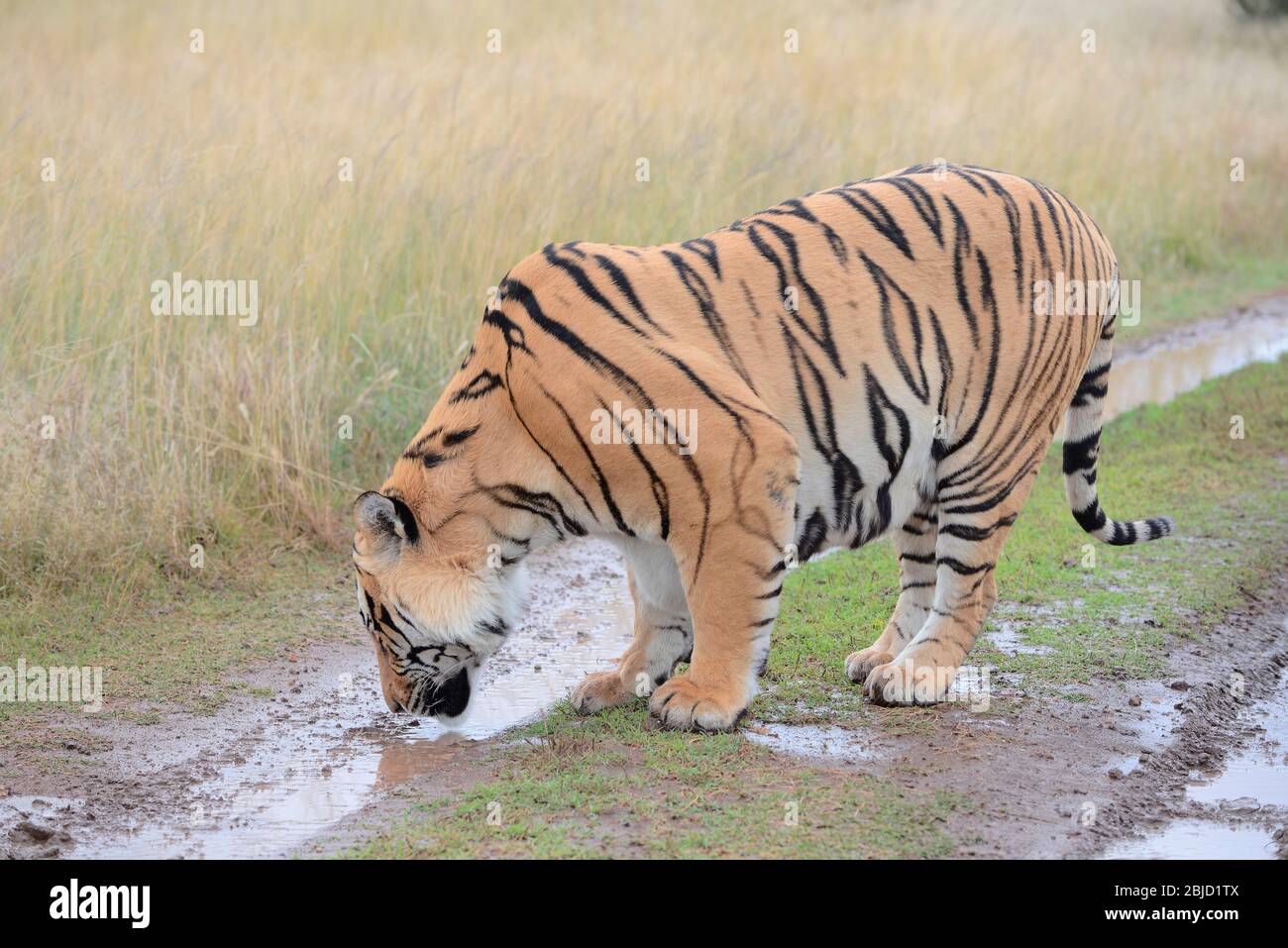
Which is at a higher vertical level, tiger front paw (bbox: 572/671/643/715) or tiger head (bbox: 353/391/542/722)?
tiger head (bbox: 353/391/542/722)

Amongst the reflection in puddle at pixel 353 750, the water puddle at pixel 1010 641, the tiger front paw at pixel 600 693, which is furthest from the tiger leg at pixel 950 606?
the reflection in puddle at pixel 353 750

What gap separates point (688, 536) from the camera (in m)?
4.22

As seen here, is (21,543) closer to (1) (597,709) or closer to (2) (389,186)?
(1) (597,709)

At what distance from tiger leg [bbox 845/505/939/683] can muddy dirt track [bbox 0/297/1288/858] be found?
392 millimetres

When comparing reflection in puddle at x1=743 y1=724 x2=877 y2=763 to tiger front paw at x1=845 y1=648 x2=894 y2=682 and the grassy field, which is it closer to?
the grassy field

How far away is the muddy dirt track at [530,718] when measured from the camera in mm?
3938

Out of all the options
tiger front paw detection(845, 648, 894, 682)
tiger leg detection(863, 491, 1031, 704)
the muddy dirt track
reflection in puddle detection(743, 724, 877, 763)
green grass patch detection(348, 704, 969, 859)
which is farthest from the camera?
tiger front paw detection(845, 648, 894, 682)

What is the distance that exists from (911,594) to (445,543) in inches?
69.2

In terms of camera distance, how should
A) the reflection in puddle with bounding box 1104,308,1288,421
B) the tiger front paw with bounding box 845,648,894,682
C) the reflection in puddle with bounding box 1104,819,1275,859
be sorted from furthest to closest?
the reflection in puddle with bounding box 1104,308,1288,421 → the tiger front paw with bounding box 845,648,894,682 → the reflection in puddle with bounding box 1104,819,1275,859

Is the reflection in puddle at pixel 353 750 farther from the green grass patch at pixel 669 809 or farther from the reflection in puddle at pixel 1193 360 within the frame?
the reflection in puddle at pixel 1193 360

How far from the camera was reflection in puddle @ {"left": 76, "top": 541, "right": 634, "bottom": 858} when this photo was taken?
3.97 metres

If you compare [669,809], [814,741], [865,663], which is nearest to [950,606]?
[865,663]

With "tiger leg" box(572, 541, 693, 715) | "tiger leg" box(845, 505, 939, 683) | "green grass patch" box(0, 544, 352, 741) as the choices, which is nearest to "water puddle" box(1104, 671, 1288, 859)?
"tiger leg" box(845, 505, 939, 683)
